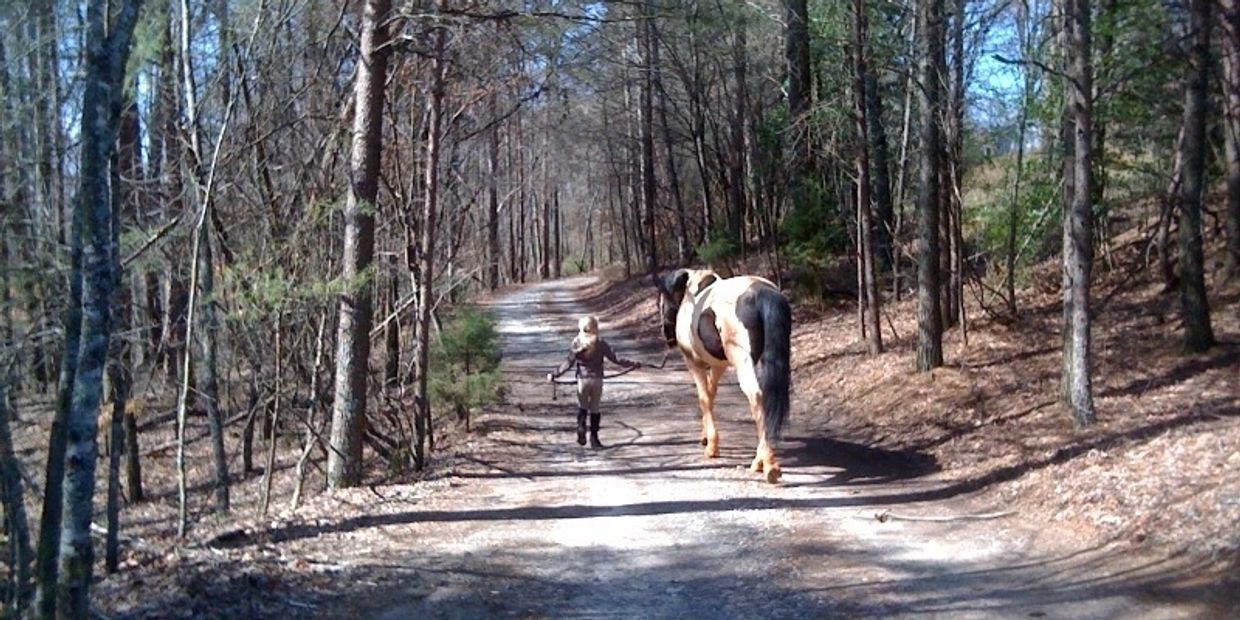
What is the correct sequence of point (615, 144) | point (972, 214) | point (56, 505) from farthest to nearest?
point (615, 144), point (972, 214), point (56, 505)

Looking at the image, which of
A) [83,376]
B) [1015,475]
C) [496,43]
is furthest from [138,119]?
[1015,475]

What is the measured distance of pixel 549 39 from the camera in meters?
13.2

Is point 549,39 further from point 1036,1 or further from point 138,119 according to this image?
point 1036,1

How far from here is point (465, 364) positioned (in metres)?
16.5

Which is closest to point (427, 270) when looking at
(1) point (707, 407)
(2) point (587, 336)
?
(2) point (587, 336)

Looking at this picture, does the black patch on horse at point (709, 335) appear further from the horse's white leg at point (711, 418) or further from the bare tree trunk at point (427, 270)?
the bare tree trunk at point (427, 270)

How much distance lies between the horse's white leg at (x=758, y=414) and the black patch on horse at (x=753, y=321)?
0.12m

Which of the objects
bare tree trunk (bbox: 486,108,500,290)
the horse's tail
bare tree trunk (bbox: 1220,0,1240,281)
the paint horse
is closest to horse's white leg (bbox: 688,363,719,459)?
the paint horse

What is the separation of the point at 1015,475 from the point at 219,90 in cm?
931

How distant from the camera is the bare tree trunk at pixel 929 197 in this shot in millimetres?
15398

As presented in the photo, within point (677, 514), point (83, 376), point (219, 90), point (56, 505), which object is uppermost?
point (219, 90)

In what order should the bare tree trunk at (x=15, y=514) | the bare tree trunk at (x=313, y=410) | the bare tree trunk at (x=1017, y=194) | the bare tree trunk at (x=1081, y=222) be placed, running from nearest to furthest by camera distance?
the bare tree trunk at (x=15, y=514)
the bare tree trunk at (x=1081, y=222)
the bare tree trunk at (x=313, y=410)
the bare tree trunk at (x=1017, y=194)

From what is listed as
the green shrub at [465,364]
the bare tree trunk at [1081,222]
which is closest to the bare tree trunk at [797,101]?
the green shrub at [465,364]

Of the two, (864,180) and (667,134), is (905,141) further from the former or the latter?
(667,134)
